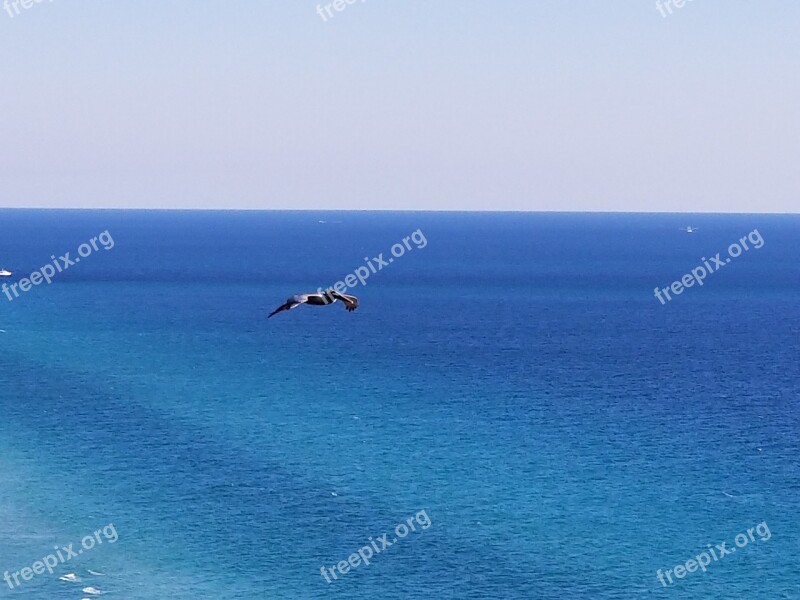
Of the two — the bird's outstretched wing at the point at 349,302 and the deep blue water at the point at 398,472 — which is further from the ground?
the deep blue water at the point at 398,472

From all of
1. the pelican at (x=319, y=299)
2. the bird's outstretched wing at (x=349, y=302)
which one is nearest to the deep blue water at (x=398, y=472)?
the bird's outstretched wing at (x=349, y=302)

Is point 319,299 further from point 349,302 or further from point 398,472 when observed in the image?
point 398,472

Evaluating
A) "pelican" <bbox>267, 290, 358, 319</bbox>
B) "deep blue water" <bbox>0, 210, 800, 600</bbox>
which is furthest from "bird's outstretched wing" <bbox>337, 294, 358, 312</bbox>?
"deep blue water" <bbox>0, 210, 800, 600</bbox>

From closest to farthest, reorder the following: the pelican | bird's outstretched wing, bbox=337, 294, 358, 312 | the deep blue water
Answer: the pelican → bird's outstretched wing, bbox=337, 294, 358, 312 → the deep blue water

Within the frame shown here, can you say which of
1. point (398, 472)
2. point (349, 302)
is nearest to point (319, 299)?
point (349, 302)

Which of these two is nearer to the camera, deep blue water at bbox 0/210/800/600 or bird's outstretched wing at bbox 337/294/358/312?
bird's outstretched wing at bbox 337/294/358/312

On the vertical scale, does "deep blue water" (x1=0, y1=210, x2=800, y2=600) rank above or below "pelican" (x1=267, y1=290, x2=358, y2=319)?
above

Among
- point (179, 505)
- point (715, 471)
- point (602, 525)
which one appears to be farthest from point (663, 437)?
point (179, 505)

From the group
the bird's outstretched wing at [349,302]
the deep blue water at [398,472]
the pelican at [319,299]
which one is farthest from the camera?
the deep blue water at [398,472]

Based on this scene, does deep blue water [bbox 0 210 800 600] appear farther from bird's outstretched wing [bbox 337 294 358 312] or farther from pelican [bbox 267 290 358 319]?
pelican [bbox 267 290 358 319]

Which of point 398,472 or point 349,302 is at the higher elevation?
point 398,472

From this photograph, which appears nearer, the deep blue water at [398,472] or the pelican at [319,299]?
the pelican at [319,299]

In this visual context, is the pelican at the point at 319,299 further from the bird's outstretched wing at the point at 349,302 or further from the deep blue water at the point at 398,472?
the deep blue water at the point at 398,472
